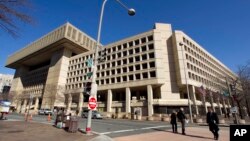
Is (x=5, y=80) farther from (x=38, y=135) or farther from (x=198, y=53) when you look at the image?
(x=38, y=135)

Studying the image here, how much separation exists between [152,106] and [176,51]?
53.7ft

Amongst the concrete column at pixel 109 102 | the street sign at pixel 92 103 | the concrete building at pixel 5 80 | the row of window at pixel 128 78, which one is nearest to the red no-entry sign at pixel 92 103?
the street sign at pixel 92 103

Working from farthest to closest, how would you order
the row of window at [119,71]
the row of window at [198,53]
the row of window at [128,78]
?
the row of window at [198,53], the row of window at [119,71], the row of window at [128,78]

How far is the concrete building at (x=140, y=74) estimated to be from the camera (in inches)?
1666

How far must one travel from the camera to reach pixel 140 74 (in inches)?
1769

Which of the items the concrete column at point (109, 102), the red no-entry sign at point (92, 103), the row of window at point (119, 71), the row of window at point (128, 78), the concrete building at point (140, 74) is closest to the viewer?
the red no-entry sign at point (92, 103)

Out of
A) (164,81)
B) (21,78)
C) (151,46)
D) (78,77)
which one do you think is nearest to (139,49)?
(151,46)

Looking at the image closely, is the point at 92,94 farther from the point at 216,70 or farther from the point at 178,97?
the point at 216,70

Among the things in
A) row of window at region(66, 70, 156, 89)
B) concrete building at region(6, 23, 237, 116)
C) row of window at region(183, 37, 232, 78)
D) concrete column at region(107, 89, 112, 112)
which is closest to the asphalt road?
concrete building at region(6, 23, 237, 116)

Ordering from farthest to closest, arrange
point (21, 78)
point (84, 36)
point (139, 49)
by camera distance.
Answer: point (21, 78) → point (84, 36) → point (139, 49)

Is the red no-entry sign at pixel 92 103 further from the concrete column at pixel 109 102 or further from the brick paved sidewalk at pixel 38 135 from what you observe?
the concrete column at pixel 109 102

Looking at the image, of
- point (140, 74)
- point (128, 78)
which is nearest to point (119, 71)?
point (128, 78)

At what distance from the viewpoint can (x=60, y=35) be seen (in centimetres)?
6612

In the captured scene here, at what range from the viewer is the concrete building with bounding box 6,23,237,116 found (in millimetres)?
42312
